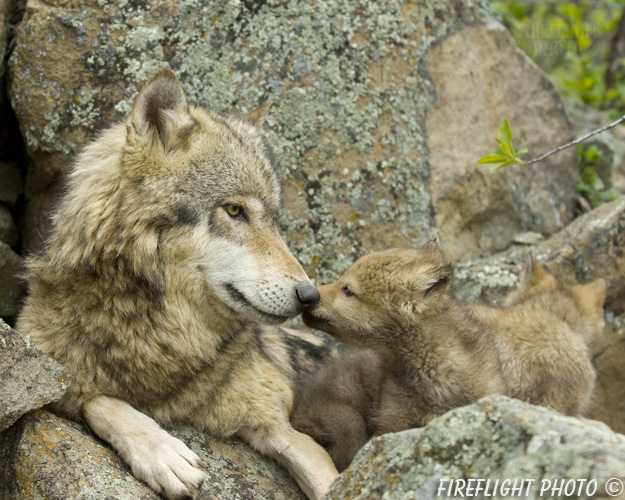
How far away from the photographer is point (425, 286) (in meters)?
3.95

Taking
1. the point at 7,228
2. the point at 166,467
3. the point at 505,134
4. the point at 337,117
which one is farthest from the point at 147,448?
the point at 337,117

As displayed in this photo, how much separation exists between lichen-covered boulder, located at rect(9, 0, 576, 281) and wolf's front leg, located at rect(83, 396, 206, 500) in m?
2.15

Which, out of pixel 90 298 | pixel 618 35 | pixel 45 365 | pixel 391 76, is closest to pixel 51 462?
pixel 45 365

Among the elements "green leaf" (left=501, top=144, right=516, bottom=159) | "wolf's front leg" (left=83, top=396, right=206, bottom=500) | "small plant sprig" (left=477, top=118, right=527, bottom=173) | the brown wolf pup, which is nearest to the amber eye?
the brown wolf pup

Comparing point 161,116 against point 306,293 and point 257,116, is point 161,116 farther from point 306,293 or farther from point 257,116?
point 306,293

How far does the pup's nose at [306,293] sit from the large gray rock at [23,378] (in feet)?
4.11

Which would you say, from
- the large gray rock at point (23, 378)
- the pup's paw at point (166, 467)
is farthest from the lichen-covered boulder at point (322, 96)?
the pup's paw at point (166, 467)

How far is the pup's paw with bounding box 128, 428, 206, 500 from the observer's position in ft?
10.3

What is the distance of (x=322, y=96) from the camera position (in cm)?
529

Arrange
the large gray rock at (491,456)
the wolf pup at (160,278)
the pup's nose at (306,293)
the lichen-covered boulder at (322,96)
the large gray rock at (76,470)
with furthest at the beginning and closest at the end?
the lichen-covered boulder at (322,96), the pup's nose at (306,293), the wolf pup at (160,278), the large gray rock at (76,470), the large gray rock at (491,456)

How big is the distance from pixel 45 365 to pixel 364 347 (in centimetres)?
183

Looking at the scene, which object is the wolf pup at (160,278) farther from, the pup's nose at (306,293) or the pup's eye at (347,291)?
the pup's eye at (347,291)

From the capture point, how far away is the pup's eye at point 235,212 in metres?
3.70

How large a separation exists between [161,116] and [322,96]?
6.46ft
